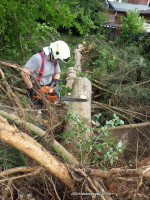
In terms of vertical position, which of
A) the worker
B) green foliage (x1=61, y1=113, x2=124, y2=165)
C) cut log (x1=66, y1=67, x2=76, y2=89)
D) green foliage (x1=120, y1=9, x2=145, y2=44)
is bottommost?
green foliage (x1=61, y1=113, x2=124, y2=165)

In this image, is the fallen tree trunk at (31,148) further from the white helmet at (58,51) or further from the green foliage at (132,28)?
the green foliage at (132,28)

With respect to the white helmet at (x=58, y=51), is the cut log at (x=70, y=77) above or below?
below

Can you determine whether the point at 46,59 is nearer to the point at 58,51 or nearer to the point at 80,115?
the point at 58,51

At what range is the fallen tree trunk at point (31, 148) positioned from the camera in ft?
4.41

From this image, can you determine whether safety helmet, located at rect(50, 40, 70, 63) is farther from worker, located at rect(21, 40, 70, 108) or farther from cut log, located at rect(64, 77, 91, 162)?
cut log, located at rect(64, 77, 91, 162)

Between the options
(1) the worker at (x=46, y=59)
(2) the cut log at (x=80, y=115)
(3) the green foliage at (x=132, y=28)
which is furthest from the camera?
(3) the green foliage at (x=132, y=28)

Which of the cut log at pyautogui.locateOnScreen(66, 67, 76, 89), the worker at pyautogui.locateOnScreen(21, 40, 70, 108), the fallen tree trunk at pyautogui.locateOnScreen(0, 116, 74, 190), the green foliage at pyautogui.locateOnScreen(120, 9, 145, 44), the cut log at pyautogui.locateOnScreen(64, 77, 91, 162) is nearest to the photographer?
the fallen tree trunk at pyautogui.locateOnScreen(0, 116, 74, 190)

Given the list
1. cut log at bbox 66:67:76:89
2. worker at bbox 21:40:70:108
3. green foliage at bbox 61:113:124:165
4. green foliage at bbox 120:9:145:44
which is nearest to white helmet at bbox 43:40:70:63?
worker at bbox 21:40:70:108

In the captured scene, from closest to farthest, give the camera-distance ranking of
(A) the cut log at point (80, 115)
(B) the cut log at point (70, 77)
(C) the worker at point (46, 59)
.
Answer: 1. (A) the cut log at point (80, 115)
2. (C) the worker at point (46, 59)
3. (B) the cut log at point (70, 77)

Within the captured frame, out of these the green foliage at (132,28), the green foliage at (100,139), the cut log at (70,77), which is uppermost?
the green foliage at (132,28)

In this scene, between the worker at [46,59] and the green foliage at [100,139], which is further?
the worker at [46,59]

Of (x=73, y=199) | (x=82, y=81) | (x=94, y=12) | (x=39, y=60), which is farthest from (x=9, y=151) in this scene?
(x=94, y=12)

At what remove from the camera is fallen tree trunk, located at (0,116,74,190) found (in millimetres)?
1344


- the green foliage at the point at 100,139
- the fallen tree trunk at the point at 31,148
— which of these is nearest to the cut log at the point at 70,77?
the green foliage at the point at 100,139
